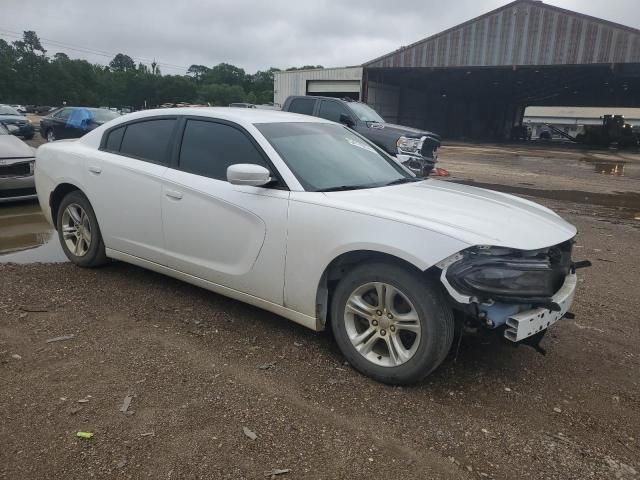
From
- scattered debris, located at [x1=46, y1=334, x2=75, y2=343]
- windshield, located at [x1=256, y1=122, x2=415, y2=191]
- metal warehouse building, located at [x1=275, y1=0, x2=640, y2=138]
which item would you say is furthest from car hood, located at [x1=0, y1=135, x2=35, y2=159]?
metal warehouse building, located at [x1=275, y1=0, x2=640, y2=138]

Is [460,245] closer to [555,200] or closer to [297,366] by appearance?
[297,366]

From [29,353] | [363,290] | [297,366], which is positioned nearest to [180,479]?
[297,366]

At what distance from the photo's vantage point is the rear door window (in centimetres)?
443

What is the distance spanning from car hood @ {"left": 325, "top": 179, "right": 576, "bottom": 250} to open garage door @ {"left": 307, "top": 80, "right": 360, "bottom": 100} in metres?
36.3

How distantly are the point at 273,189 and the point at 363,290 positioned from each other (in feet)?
3.17

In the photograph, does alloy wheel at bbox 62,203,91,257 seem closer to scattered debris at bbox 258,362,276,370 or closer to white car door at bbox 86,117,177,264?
white car door at bbox 86,117,177,264

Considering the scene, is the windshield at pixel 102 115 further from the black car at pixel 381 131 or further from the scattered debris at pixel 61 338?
the scattered debris at pixel 61 338

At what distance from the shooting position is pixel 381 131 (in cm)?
1171

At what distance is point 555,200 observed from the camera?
1144 cm

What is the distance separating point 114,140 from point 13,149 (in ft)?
14.6

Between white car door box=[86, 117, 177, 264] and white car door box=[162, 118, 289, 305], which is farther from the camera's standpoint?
white car door box=[86, 117, 177, 264]

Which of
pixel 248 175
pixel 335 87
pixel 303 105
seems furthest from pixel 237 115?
pixel 335 87

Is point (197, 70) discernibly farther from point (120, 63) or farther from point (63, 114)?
point (63, 114)

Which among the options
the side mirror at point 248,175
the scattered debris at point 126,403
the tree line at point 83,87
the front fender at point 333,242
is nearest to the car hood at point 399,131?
the side mirror at point 248,175
